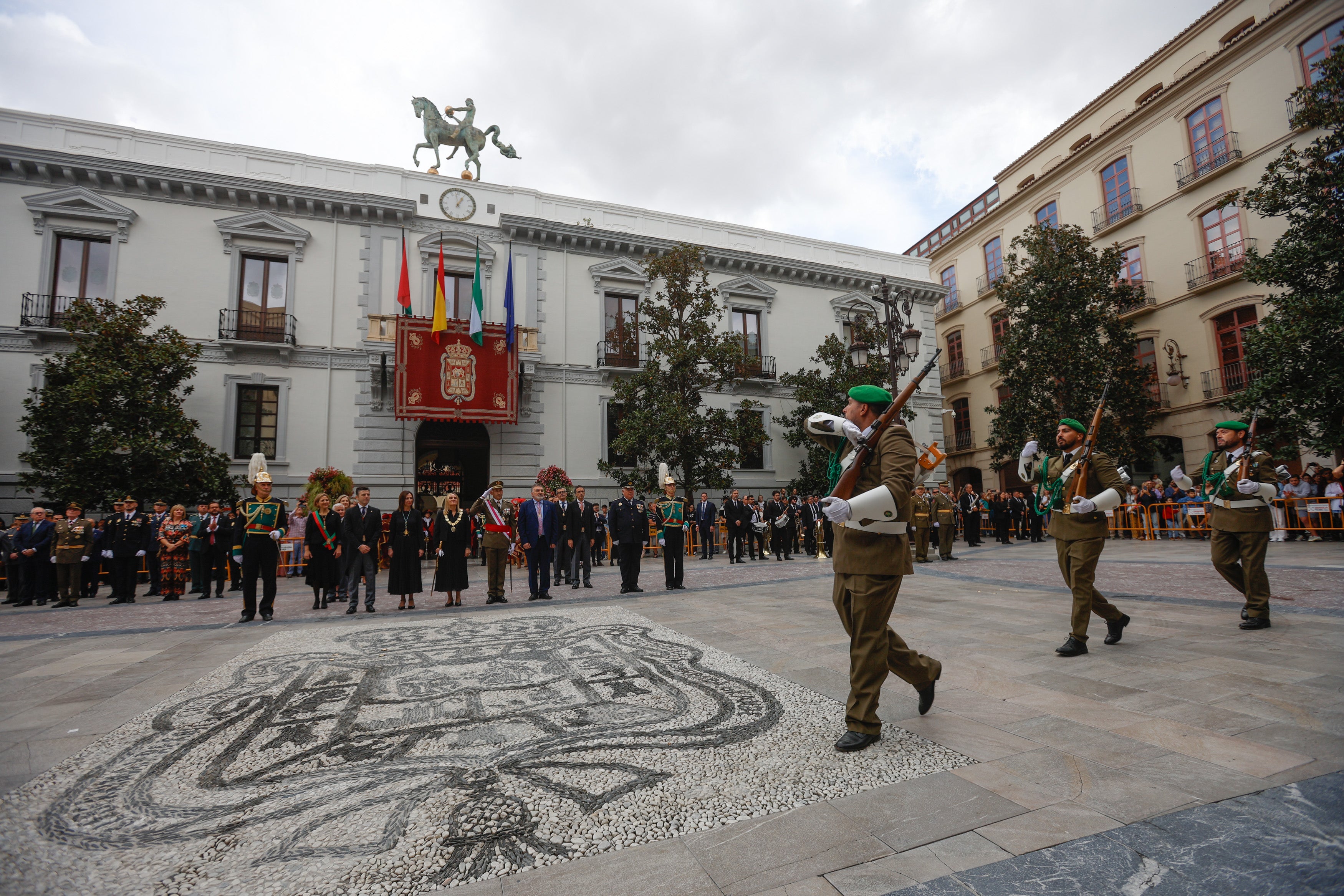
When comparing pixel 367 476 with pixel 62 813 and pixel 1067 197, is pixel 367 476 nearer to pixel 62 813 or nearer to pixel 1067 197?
pixel 62 813

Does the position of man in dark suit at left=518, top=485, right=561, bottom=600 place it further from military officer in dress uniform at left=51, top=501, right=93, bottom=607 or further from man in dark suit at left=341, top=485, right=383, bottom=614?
military officer in dress uniform at left=51, top=501, right=93, bottom=607

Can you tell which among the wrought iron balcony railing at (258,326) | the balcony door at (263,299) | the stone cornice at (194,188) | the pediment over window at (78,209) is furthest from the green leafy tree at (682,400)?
the pediment over window at (78,209)

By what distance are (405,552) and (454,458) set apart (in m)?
12.9

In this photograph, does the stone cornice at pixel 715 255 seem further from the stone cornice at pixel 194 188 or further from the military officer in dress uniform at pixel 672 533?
the military officer in dress uniform at pixel 672 533

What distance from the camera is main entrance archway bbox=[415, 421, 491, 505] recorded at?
21047mm

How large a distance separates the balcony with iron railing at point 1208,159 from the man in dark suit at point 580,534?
2485 centimetres

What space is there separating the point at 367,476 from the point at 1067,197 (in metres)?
31.3

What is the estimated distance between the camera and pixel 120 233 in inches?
708

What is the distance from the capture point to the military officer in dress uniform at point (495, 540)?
392 inches

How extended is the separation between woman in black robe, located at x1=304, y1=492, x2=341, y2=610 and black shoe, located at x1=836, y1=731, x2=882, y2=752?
29.8ft

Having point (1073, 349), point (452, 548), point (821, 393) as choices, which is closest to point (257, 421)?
point (452, 548)

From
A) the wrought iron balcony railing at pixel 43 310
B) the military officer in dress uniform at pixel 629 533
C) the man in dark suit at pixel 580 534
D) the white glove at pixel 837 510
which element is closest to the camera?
the white glove at pixel 837 510

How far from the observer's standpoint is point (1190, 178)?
72.5 ft

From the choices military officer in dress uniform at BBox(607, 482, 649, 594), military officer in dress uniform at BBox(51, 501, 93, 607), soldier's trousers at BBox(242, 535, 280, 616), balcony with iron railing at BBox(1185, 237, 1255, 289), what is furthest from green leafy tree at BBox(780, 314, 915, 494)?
military officer in dress uniform at BBox(51, 501, 93, 607)
